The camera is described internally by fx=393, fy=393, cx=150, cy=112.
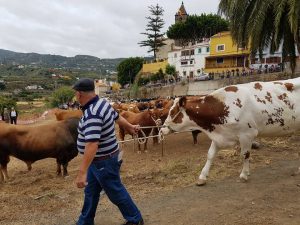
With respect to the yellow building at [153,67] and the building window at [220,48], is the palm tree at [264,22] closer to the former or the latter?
the building window at [220,48]

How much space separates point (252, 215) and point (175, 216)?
44.0 inches

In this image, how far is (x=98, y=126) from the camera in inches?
181

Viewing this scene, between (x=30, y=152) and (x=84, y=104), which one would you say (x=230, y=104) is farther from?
(x=30, y=152)

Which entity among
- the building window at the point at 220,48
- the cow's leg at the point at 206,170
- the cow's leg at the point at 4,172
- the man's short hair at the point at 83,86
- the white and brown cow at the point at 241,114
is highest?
the building window at the point at 220,48

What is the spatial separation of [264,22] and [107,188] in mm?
11953

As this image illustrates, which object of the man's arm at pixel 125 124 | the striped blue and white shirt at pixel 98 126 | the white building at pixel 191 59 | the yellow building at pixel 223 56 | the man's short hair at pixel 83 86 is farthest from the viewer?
the white building at pixel 191 59

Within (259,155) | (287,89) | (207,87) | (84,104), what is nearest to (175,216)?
(84,104)

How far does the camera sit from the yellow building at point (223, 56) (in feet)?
195

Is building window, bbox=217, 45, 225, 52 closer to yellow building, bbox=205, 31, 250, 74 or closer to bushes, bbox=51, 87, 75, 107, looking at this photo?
yellow building, bbox=205, 31, 250, 74

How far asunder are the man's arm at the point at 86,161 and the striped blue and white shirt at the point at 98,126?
0.07 m

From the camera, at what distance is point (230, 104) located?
24.7 ft

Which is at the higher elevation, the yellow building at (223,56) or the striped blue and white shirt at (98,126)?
the yellow building at (223,56)

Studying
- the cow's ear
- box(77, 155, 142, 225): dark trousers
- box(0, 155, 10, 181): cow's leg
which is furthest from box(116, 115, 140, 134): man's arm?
box(0, 155, 10, 181): cow's leg

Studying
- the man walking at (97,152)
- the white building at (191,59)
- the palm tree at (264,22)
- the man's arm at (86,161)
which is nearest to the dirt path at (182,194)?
the man walking at (97,152)
